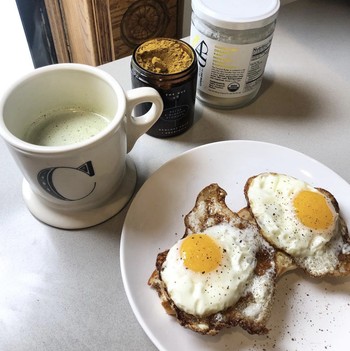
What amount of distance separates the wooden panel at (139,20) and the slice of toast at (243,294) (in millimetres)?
793

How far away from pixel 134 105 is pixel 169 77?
0.41ft

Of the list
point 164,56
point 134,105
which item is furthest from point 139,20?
point 134,105

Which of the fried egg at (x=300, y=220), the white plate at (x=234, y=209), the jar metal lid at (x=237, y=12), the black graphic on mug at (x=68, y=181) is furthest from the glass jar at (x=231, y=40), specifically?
the black graphic on mug at (x=68, y=181)

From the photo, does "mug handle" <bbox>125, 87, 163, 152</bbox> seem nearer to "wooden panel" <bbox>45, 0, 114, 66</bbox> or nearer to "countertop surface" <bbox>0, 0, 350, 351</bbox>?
"countertop surface" <bbox>0, 0, 350, 351</bbox>

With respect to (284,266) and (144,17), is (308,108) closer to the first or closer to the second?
(284,266)

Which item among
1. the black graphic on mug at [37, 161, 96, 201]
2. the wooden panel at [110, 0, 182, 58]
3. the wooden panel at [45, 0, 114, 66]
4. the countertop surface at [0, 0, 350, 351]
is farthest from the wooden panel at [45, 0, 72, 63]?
the black graphic on mug at [37, 161, 96, 201]

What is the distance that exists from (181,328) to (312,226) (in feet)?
0.89

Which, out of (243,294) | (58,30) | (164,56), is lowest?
(58,30)

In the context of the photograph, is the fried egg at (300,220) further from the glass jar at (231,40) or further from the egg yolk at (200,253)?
the glass jar at (231,40)

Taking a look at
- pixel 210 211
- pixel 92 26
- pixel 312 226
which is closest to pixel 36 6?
pixel 92 26

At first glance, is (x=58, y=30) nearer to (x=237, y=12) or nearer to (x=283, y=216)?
(x=237, y=12)

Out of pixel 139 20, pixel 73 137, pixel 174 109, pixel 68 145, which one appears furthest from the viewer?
pixel 139 20

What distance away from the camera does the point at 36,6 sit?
1.43 m

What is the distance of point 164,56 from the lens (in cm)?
87
